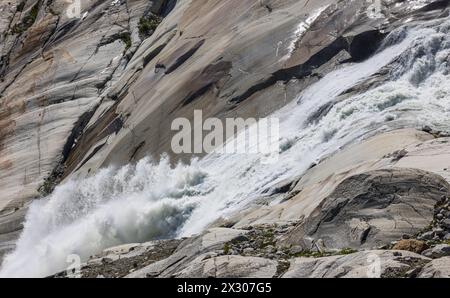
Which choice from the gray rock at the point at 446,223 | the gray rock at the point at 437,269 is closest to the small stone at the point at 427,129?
the gray rock at the point at 446,223

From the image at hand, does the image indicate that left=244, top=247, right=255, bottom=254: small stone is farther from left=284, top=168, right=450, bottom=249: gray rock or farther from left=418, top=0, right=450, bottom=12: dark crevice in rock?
left=418, top=0, right=450, bottom=12: dark crevice in rock

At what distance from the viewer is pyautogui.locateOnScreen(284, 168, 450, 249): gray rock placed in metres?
18.3

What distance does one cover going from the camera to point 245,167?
31453mm

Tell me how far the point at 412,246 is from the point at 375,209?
217 cm

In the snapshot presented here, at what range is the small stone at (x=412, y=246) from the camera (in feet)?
54.8

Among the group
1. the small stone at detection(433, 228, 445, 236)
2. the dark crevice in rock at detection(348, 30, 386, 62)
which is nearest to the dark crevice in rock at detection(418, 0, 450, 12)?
the dark crevice in rock at detection(348, 30, 386, 62)

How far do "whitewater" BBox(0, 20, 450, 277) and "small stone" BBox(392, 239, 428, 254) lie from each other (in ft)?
31.9

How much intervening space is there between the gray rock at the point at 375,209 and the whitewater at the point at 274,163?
24.0ft

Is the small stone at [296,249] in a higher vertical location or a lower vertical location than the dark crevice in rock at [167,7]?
lower

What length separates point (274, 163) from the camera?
30438mm

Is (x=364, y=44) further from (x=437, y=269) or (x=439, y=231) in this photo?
(x=437, y=269)

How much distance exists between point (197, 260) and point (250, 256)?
1502 mm

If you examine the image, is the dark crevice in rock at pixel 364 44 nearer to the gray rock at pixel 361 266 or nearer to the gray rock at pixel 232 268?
the gray rock at pixel 232 268
